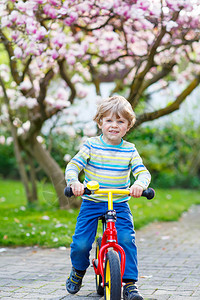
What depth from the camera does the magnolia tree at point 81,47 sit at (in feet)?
20.2

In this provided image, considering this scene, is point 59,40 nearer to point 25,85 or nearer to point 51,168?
point 25,85

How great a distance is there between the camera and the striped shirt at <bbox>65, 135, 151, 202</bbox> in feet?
10.9

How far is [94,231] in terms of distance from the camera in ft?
11.2

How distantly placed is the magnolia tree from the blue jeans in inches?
125

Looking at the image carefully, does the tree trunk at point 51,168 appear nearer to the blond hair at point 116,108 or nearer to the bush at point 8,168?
the blond hair at point 116,108

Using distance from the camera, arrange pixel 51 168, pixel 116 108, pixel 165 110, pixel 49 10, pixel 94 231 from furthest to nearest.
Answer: pixel 51 168, pixel 165 110, pixel 49 10, pixel 94 231, pixel 116 108

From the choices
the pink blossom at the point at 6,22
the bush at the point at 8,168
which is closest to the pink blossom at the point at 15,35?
the pink blossom at the point at 6,22

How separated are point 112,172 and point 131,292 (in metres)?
0.83

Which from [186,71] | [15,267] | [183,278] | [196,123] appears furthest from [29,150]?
[196,123]

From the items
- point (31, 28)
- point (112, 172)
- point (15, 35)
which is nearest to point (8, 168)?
point (15, 35)

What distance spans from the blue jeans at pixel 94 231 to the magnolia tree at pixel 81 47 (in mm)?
3164

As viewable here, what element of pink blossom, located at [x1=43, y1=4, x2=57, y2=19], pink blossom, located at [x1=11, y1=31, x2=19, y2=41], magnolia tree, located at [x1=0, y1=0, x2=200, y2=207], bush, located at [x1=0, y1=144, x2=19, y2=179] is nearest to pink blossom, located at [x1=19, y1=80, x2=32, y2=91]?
magnolia tree, located at [x1=0, y1=0, x2=200, y2=207]

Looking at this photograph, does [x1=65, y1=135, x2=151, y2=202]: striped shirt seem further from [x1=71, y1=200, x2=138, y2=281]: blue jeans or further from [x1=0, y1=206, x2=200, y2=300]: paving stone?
[x1=0, y1=206, x2=200, y2=300]: paving stone

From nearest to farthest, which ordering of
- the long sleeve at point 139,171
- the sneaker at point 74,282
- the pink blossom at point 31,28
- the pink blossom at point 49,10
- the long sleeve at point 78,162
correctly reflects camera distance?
the long sleeve at point 139,171, the long sleeve at point 78,162, the sneaker at point 74,282, the pink blossom at point 31,28, the pink blossom at point 49,10
